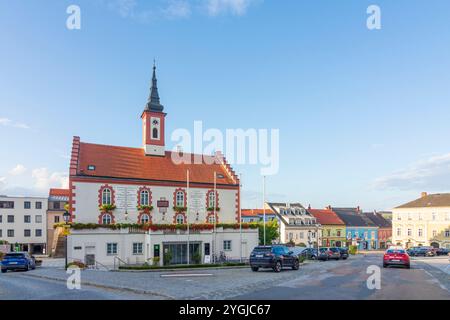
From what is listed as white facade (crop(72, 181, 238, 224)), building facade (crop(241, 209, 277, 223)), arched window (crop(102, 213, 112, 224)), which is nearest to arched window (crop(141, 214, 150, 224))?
white facade (crop(72, 181, 238, 224))

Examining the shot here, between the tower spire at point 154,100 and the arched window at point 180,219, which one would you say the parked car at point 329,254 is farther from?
the tower spire at point 154,100

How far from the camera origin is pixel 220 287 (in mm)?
17250

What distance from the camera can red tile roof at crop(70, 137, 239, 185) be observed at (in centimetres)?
4228

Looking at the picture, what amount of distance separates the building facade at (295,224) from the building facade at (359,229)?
35.6ft

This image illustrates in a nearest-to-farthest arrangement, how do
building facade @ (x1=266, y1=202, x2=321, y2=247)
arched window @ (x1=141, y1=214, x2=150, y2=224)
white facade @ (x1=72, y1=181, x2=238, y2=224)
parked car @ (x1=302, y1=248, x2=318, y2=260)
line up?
white facade @ (x1=72, y1=181, x2=238, y2=224) < arched window @ (x1=141, y1=214, x2=150, y2=224) < parked car @ (x1=302, y1=248, x2=318, y2=260) < building facade @ (x1=266, y1=202, x2=321, y2=247)

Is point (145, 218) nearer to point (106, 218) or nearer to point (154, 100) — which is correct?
point (106, 218)

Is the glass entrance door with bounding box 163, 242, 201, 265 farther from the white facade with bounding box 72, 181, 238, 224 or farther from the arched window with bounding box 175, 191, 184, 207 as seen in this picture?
the arched window with bounding box 175, 191, 184, 207

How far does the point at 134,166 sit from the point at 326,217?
57.0 metres

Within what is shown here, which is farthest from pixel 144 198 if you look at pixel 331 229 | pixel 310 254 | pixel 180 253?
pixel 331 229

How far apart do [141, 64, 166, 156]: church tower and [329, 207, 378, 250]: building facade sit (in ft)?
187

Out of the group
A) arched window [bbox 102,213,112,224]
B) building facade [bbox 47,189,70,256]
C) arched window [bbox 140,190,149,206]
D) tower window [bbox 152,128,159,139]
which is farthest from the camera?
building facade [bbox 47,189,70,256]

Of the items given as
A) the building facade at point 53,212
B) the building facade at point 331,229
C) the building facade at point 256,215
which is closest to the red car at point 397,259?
the building facade at point 256,215

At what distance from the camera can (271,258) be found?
2572cm
